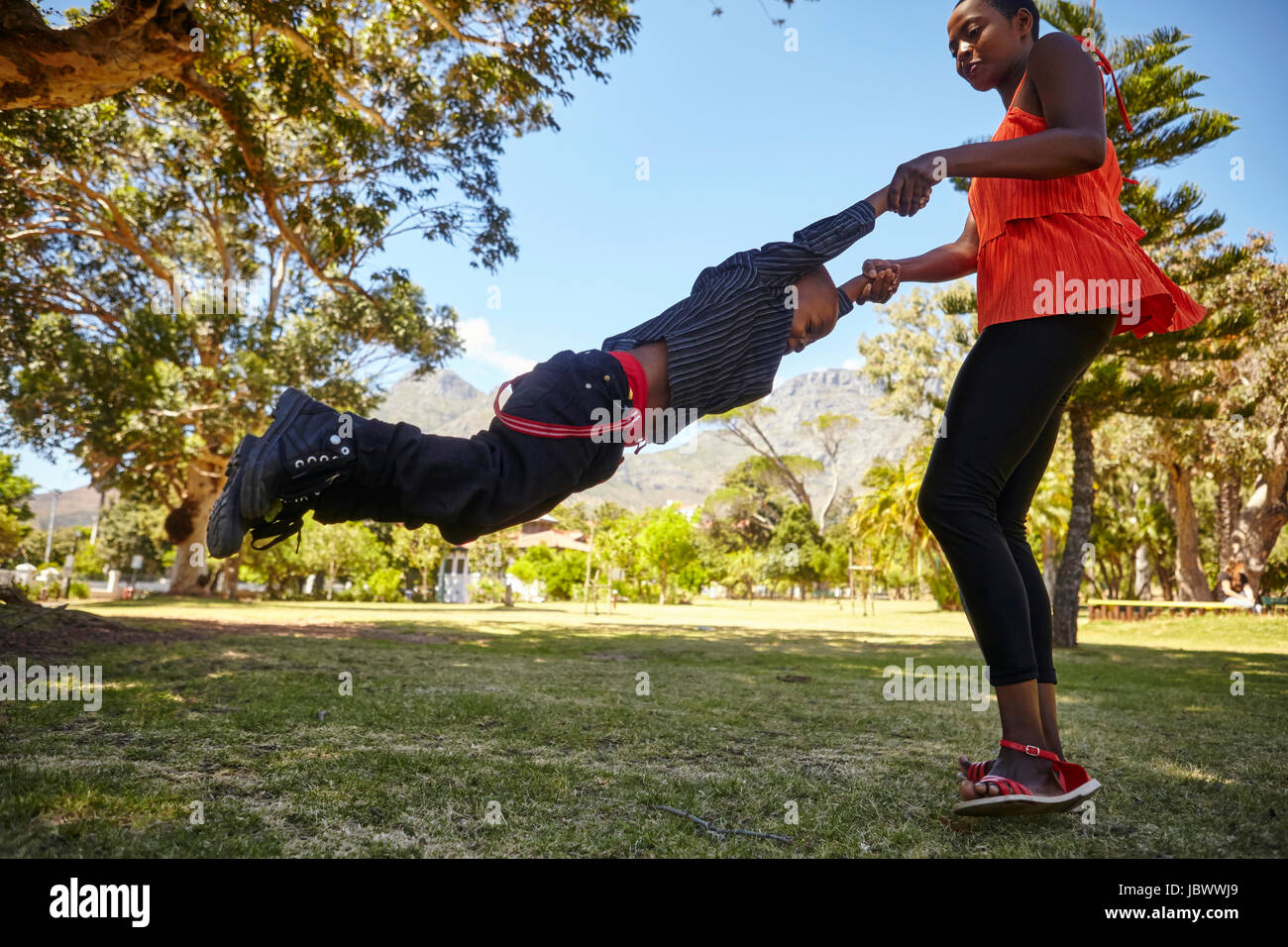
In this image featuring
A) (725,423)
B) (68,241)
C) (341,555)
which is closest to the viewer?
(68,241)

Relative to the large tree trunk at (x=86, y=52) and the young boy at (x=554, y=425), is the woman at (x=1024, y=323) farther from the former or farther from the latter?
the large tree trunk at (x=86, y=52)

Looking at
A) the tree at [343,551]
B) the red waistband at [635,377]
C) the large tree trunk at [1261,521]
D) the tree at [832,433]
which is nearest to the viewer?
the red waistband at [635,377]

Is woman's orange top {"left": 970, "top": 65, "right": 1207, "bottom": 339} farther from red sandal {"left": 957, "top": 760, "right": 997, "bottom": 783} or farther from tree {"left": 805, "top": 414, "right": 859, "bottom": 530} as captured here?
tree {"left": 805, "top": 414, "right": 859, "bottom": 530}

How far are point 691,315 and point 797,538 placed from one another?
47529 mm

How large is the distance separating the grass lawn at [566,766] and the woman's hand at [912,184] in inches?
64.0

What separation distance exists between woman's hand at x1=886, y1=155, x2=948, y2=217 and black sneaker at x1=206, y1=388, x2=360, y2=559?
1.58 meters

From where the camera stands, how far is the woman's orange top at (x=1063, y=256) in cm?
195

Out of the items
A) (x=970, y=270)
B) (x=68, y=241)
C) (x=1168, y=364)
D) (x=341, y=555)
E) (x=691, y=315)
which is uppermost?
(x=68, y=241)

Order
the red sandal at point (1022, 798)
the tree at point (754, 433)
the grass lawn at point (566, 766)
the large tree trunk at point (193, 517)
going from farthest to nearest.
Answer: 1. the tree at point (754, 433)
2. the large tree trunk at point (193, 517)
3. the red sandal at point (1022, 798)
4. the grass lawn at point (566, 766)

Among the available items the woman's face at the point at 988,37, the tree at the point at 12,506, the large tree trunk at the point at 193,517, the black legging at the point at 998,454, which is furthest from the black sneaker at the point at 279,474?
the tree at the point at 12,506

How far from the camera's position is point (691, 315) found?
213 centimetres
